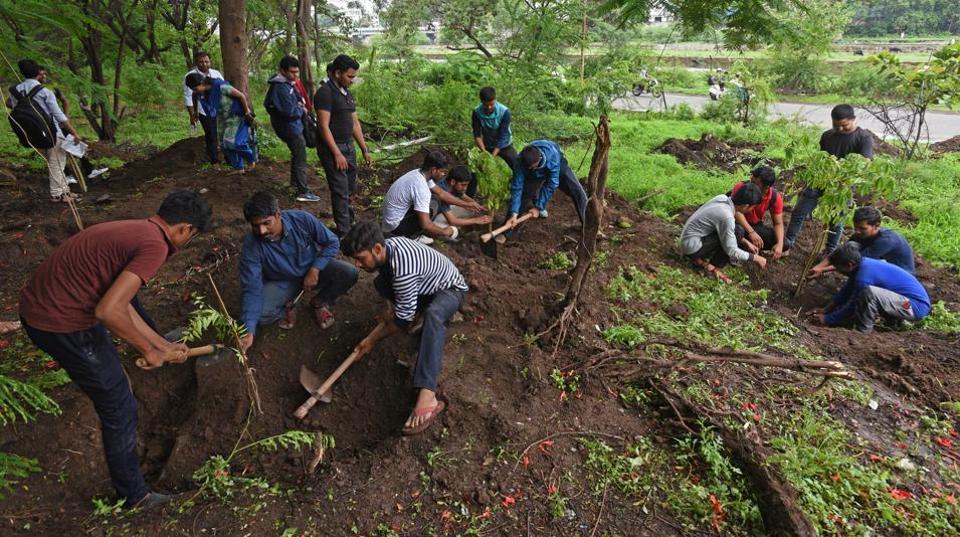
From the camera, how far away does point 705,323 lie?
461 centimetres

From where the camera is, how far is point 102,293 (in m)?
2.57

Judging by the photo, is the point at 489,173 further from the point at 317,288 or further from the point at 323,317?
the point at 323,317

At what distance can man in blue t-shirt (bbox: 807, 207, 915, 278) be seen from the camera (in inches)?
199

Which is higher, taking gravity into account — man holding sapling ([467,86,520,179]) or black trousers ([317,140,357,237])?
man holding sapling ([467,86,520,179])

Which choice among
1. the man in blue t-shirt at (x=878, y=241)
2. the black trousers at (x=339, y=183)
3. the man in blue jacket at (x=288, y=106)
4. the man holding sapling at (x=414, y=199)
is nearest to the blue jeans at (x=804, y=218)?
the man in blue t-shirt at (x=878, y=241)

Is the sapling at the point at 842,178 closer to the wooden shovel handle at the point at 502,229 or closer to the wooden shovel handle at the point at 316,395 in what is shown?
the wooden shovel handle at the point at 502,229

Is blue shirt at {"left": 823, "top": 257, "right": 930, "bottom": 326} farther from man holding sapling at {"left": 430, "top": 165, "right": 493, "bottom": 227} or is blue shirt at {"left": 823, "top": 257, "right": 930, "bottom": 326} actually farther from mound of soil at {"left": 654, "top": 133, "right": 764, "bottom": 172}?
mound of soil at {"left": 654, "top": 133, "right": 764, "bottom": 172}

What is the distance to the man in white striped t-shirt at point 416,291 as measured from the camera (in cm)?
323

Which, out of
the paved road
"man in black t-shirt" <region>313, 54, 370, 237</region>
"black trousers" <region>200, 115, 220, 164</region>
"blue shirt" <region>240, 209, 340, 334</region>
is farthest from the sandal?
the paved road

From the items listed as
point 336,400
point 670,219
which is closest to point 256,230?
point 336,400

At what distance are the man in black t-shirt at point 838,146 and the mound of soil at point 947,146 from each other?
263 inches

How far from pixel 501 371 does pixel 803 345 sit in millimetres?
2574

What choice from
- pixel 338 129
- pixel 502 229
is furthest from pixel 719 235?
pixel 338 129

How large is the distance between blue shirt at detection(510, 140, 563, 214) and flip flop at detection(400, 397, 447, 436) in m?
2.93
